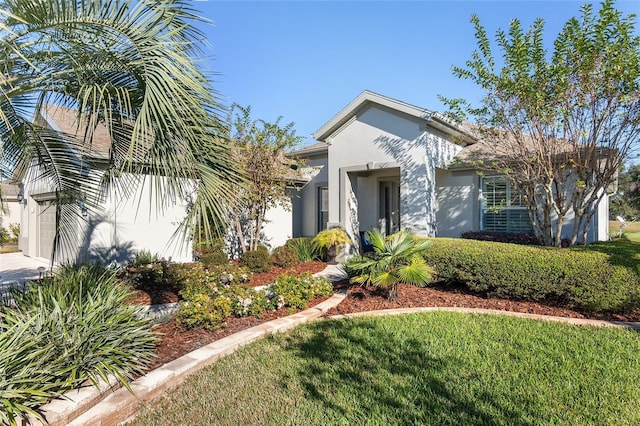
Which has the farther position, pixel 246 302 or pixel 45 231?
pixel 45 231

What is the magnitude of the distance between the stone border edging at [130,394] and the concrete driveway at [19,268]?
7452 millimetres

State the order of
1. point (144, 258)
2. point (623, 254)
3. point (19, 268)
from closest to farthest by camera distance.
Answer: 1. point (623, 254)
2. point (144, 258)
3. point (19, 268)

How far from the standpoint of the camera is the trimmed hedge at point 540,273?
20.3 feet

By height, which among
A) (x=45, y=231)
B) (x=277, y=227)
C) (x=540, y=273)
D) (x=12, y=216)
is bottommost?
(x=540, y=273)

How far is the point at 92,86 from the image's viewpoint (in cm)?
421

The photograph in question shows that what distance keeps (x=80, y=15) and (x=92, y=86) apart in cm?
84

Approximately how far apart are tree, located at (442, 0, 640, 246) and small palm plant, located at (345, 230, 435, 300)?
156 inches

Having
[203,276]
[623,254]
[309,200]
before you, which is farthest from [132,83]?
[309,200]

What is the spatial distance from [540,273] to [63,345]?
790 centimetres

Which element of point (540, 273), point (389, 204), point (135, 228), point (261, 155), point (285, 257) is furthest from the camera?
point (389, 204)

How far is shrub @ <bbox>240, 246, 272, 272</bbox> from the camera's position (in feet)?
37.3

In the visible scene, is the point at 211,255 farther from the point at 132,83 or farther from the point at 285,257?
the point at 132,83

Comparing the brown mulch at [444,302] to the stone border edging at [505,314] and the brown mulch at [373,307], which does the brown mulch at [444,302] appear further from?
the stone border edging at [505,314]

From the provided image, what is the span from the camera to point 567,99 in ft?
26.7
